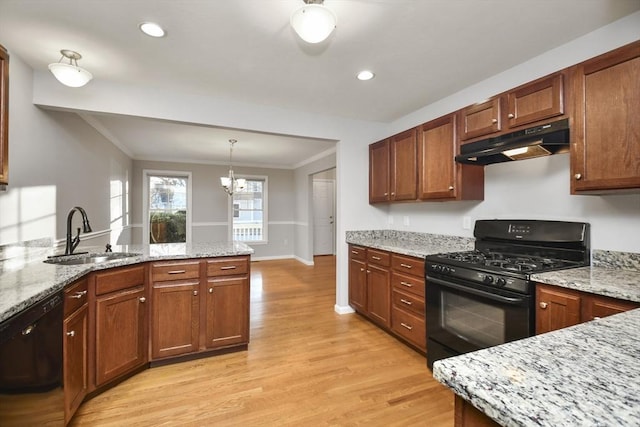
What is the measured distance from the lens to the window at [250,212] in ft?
23.8

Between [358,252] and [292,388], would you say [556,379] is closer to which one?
[292,388]

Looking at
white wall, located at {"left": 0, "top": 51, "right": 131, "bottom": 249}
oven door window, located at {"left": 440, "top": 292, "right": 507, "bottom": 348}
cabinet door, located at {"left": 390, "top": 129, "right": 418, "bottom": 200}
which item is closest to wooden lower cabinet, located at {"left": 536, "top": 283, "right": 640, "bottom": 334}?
oven door window, located at {"left": 440, "top": 292, "right": 507, "bottom": 348}

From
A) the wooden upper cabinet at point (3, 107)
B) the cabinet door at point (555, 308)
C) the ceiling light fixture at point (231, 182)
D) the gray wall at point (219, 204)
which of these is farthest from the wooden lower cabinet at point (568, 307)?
the gray wall at point (219, 204)

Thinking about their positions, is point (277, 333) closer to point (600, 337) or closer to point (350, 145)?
point (350, 145)

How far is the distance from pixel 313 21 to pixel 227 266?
6.47 feet

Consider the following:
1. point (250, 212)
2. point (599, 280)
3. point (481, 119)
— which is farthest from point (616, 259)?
point (250, 212)

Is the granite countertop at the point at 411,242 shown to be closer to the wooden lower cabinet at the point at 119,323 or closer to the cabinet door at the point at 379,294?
the cabinet door at the point at 379,294

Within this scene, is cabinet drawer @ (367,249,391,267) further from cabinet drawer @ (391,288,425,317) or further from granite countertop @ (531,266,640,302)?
granite countertop @ (531,266,640,302)

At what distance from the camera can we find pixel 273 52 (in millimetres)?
2230

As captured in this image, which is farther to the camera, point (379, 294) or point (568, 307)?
point (379, 294)

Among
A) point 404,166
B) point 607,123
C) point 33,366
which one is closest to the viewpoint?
point 33,366

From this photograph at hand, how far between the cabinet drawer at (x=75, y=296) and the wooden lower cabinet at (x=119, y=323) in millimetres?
111

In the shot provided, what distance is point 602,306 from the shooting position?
55.4 inches

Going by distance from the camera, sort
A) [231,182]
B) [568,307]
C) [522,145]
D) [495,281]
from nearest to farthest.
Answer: [568,307], [495,281], [522,145], [231,182]
